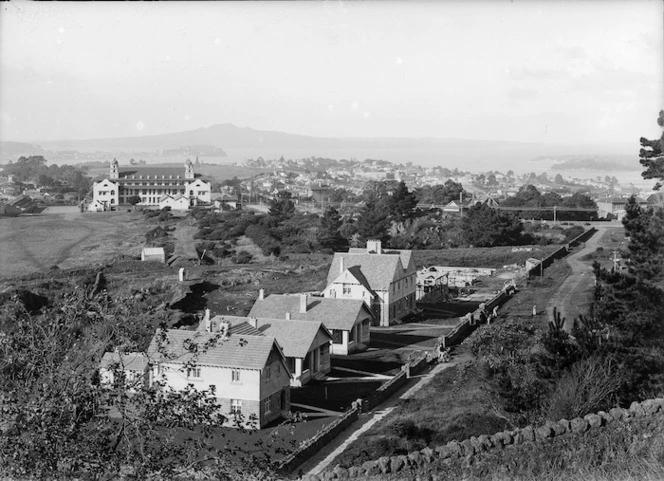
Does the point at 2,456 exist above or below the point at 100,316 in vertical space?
below

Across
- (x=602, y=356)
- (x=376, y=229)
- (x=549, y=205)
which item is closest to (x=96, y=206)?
(x=376, y=229)

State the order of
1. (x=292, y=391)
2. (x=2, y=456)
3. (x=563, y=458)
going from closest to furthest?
(x=2, y=456)
(x=563, y=458)
(x=292, y=391)

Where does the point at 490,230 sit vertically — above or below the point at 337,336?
above

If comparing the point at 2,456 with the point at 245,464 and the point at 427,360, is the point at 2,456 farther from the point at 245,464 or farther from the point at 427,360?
the point at 427,360

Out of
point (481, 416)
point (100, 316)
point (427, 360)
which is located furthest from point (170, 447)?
point (427, 360)

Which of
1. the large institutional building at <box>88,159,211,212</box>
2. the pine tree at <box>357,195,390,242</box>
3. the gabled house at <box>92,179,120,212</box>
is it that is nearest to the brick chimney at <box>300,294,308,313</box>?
the pine tree at <box>357,195,390,242</box>

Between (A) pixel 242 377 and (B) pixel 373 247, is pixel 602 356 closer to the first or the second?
(A) pixel 242 377
